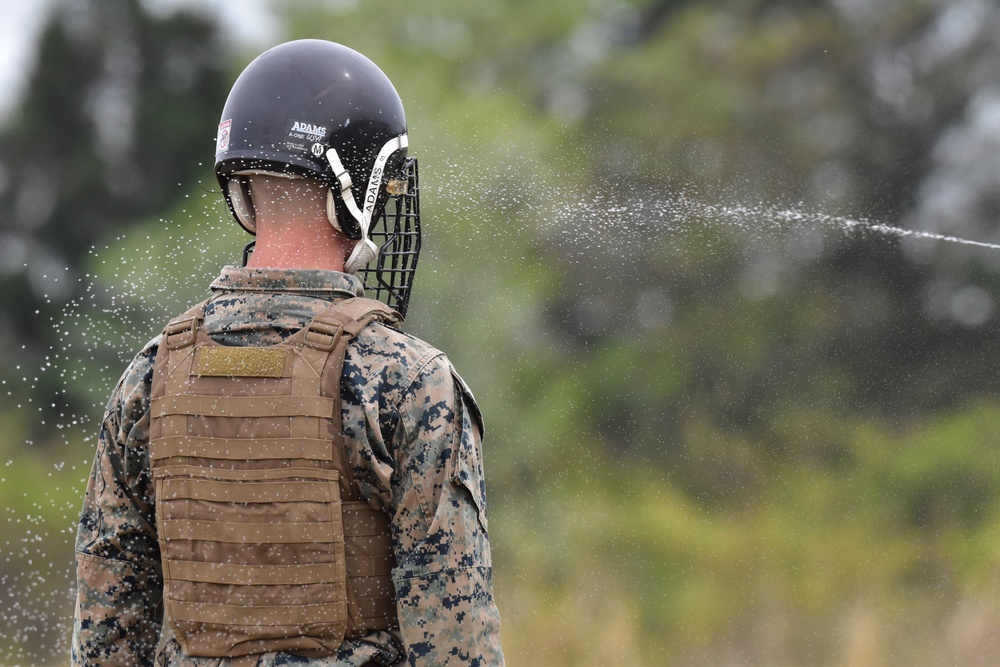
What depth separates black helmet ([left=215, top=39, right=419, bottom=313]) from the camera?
2320mm

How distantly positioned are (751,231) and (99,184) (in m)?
7.44

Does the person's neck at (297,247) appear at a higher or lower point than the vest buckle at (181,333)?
higher

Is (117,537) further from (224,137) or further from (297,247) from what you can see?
(224,137)

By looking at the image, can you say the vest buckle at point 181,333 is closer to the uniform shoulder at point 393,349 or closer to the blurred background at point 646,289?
the uniform shoulder at point 393,349

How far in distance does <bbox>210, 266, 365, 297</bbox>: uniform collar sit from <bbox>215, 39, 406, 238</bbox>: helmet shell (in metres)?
0.15

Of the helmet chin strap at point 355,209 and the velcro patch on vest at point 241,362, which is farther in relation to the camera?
the helmet chin strap at point 355,209

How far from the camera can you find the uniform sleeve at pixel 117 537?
2.27m

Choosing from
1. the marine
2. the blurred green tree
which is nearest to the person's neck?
the marine

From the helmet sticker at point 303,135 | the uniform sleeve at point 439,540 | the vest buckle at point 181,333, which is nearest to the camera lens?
the uniform sleeve at point 439,540

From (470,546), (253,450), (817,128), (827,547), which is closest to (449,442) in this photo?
(470,546)

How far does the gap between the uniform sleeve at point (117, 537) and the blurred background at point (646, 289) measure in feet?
19.8

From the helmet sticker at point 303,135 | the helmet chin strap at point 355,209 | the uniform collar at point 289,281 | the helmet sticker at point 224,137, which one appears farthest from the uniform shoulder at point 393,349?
the helmet sticker at point 224,137

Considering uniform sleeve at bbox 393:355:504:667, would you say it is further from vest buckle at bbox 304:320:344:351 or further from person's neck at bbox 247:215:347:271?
person's neck at bbox 247:215:347:271

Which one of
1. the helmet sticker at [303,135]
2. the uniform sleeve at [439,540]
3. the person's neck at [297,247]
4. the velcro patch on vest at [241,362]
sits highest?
the helmet sticker at [303,135]
